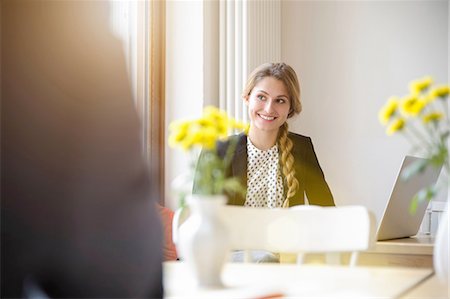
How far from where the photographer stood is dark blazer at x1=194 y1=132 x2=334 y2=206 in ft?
10.7

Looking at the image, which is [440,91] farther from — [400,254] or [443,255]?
[400,254]

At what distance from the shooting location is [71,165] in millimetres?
649

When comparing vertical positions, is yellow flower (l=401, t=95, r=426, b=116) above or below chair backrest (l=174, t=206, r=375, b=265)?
above

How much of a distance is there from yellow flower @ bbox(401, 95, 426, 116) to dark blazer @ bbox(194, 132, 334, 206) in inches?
77.1

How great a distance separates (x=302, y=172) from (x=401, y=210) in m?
0.68

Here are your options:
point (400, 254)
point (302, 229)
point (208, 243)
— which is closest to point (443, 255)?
point (208, 243)

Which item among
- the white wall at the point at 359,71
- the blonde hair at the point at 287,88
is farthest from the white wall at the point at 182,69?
the blonde hair at the point at 287,88

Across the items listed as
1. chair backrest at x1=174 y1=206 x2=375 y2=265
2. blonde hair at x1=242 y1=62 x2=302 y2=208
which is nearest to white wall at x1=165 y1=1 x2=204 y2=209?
blonde hair at x1=242 y1=62 x2=302 y2=208

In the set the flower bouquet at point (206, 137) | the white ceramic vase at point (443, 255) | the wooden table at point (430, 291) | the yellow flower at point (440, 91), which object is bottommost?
the wooden table at point (430, 291)

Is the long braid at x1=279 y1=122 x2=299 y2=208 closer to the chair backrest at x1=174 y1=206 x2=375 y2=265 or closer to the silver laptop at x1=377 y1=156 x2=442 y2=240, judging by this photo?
the silver laptop at x1=377 y1=156 x2=442 y2=240

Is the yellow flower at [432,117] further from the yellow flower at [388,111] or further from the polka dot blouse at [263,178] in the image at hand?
the polka dot blouse at [263,178]

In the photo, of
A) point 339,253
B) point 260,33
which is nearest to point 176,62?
point 260,33

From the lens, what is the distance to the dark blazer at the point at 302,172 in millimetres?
3273

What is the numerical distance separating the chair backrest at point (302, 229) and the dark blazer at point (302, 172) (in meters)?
1.23
